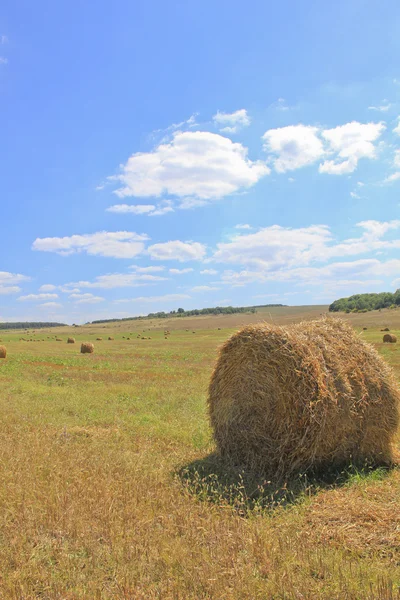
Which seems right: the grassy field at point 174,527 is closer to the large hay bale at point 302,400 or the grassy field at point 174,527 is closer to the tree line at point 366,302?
the large hay bale at point 302,400

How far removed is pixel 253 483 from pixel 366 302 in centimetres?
11231

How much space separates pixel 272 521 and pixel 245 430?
2342mm

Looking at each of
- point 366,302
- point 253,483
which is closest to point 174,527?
point 253,483

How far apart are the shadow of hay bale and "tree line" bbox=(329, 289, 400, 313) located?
92158 mm

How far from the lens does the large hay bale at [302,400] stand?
20.2 ft

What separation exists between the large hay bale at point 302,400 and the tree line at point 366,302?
299 feet

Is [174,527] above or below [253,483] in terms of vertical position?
above

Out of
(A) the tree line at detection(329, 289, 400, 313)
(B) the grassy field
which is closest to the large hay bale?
(B) the grassy field

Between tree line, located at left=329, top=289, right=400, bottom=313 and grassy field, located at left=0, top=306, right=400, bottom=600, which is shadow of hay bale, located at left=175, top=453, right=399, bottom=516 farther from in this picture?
tree line, located at left=329, top=289, right=400, bottom=313

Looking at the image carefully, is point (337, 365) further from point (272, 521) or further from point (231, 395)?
point (272, 521)

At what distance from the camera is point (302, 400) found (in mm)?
6141

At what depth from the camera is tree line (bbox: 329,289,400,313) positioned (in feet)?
321

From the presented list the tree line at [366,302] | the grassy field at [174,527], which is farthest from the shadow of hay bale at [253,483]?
the tree line at [366,302]

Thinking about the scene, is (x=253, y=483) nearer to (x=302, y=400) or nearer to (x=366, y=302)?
(x=302, y=400)
